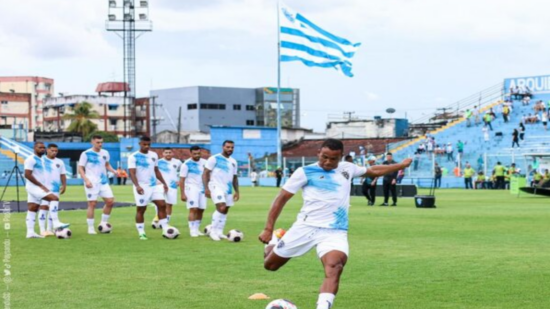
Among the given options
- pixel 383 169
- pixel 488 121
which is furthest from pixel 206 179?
pixel 488 121

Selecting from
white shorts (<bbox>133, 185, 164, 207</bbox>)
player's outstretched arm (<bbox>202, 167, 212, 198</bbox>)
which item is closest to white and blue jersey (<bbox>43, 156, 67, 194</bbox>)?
white shorts (<bbox>133, 185, 164, 207</bbox>)

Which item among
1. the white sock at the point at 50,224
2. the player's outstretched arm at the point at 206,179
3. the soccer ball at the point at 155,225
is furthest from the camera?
the soccer ball at the point at 155,225

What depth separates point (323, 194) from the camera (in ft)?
32.0

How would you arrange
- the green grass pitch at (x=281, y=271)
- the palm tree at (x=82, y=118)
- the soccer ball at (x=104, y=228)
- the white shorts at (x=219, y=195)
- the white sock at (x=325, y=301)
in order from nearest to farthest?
the white sock at (x=325, y=301) < the green grass pitch at (x=281, y=271) < the white shorts at (x=219, y=195) < the soccer ball at (x=104, y=228) < the palm tree at (x=82, y=118)

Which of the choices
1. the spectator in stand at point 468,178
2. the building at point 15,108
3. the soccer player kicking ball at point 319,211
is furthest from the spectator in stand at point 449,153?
the building at point 15,108

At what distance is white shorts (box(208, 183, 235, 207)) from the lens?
19.2 m

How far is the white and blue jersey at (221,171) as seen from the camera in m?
19.4

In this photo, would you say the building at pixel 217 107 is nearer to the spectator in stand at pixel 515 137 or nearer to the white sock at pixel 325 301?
the spectator in stand at pixel 515 137

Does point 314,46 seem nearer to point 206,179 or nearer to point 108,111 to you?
point 206,179

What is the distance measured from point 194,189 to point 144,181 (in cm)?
146

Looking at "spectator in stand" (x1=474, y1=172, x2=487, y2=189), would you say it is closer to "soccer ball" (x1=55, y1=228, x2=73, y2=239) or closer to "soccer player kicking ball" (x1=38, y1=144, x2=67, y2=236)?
"soccer player kicking ball" (x1=38, y1=144, x2=67, y2=236)

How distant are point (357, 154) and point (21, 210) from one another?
→ 45.9m

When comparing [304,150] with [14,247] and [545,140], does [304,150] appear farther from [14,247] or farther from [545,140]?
[14,247]

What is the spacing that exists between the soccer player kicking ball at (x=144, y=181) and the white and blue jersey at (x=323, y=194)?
32.5 ft
